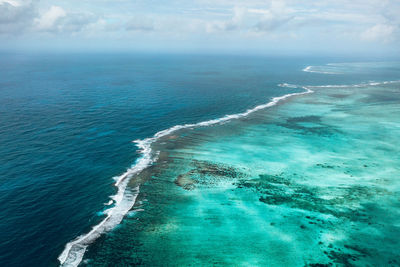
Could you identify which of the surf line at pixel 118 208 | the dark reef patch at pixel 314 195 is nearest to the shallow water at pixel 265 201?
the dark reef patch at pixel 314 195

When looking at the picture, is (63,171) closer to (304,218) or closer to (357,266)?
(304,218)

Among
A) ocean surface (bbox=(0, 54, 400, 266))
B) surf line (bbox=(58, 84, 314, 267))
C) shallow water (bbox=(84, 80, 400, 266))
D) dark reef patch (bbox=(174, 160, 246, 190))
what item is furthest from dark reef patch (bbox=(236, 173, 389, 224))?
surf line (bbox=(58, 84, 314, 267))

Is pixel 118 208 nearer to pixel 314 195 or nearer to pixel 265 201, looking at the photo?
pixel 265 201

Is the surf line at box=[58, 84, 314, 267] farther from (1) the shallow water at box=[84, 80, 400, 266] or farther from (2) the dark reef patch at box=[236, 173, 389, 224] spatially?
(2) the dark reef patch at box=[236, 173, 389, 224]

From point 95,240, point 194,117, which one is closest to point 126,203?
point 95,240

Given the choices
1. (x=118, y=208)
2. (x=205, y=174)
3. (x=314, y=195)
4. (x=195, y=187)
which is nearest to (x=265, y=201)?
(x=314, y=195)

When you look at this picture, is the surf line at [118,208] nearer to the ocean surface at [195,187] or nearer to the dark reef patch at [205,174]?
the ocean surface at [195,187]
